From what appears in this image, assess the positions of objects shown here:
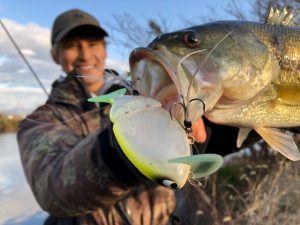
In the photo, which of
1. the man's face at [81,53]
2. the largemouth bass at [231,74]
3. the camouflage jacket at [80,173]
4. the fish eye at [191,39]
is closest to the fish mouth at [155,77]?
the largemouth bass at [231,74]

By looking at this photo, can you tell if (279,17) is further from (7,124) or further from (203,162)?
(7,124)

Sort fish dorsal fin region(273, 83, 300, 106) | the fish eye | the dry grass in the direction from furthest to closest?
the dry grass → fish dorsal fin region(273, 83, 300, 106) → the fish eye

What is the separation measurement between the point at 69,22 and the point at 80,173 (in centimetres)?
225

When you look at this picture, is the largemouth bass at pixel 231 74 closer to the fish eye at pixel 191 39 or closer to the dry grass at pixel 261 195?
the fish eye at pixel 191 39

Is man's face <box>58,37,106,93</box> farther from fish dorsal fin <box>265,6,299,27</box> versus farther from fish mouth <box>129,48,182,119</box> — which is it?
fish mouth <box>129,48,182,119</box>

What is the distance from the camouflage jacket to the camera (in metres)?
2.16

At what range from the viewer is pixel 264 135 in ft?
6.08

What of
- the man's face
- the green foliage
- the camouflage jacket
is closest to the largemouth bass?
the camouflage jacket

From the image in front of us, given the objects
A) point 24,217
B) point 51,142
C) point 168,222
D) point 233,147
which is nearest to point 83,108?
point 51,142

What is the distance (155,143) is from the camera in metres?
1.36

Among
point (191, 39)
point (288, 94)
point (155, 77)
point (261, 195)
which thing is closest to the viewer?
point (155, 77)

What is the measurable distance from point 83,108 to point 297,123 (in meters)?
2.12

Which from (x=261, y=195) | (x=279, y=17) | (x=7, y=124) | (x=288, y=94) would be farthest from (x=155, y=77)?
(x=7, y=124)

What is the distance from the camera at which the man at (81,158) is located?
2166mm
